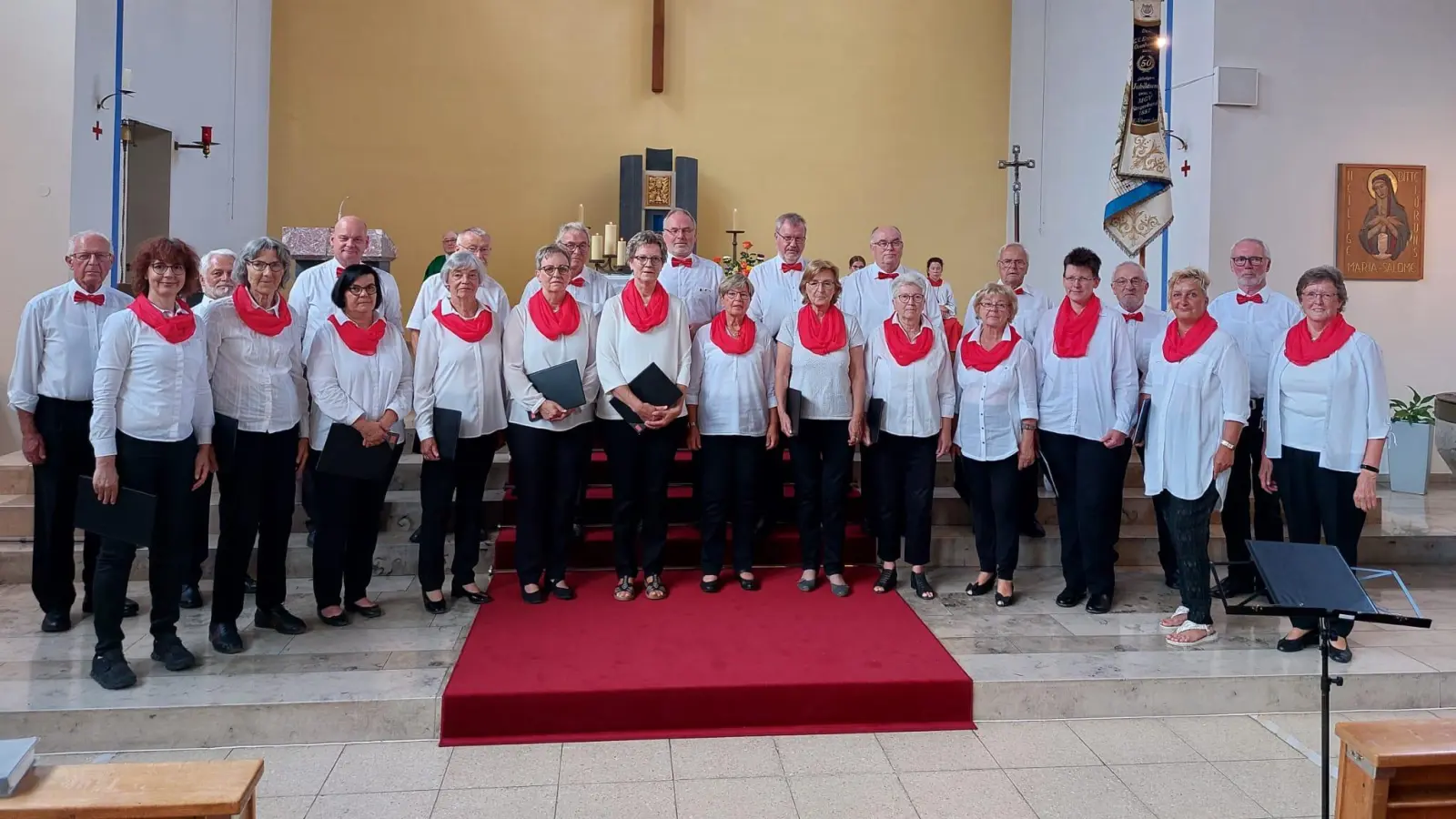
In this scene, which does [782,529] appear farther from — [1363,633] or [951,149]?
[951,149]

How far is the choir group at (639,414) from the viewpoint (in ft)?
10.7

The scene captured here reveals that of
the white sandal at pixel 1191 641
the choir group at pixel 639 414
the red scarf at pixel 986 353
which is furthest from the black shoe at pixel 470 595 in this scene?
the white sandal at pixel 1191 641

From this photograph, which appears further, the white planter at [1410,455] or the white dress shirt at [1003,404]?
the white planter at [1410,455]

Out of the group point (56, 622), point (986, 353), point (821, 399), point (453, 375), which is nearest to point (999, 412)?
point (986, 353)

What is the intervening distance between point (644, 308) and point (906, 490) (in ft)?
4.43

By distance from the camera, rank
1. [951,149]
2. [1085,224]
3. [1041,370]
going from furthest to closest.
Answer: [951,149], [1085,224], [1041,370]

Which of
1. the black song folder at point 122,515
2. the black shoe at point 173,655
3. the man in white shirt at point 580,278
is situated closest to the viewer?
the black song folder at point 122,515

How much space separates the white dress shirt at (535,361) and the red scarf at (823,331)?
88cm

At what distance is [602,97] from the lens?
28.3 ft

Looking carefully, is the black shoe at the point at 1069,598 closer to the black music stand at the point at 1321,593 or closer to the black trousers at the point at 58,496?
the black music stand at the point at 1321,593

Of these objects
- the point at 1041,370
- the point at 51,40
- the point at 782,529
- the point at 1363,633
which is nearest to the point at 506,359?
the point at 782,529

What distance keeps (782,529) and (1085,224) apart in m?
4.44

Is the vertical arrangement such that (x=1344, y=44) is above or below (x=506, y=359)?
above

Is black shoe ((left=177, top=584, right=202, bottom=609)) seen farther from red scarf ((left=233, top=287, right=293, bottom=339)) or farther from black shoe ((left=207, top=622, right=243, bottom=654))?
red scarf ((left=233, top=287, right=293, bottom=339))
